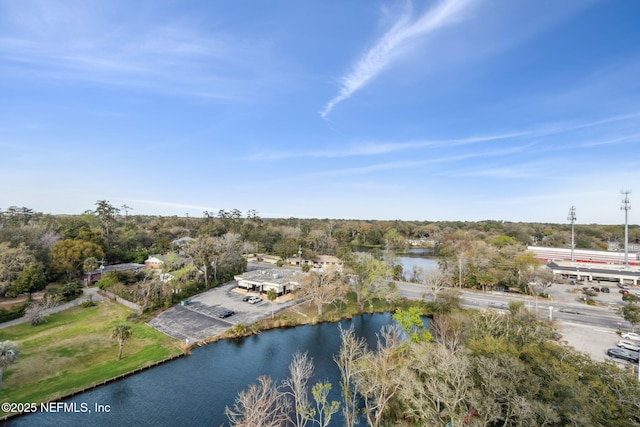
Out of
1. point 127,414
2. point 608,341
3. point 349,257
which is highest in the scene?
point 349,257

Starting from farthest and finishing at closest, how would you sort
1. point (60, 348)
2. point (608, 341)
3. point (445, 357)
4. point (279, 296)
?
point (279, 296) < point (608, 341) < point (60, 348) < point (445, 357)

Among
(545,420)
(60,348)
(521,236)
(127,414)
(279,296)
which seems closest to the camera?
(545,420)

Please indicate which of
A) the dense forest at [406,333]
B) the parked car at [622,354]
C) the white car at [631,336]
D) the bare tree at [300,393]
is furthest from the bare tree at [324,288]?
the white car at [631,336]

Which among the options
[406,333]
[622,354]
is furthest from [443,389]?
[622,354]

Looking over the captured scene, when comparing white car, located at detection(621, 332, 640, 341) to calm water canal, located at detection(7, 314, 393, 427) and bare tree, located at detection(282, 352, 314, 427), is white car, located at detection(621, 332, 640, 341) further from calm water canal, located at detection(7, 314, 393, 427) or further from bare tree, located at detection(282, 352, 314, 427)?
bare tree, located at detection(282, 352, 314, 427)

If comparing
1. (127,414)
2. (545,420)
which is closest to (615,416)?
(545,420)

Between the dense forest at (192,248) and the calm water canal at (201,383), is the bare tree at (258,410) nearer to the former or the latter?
the calm water canal at (201,383)

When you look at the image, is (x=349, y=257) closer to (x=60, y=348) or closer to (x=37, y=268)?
(x=60, y=348)
